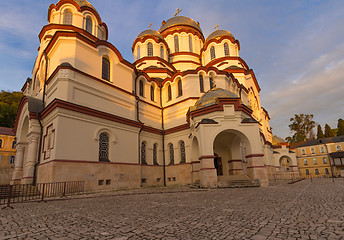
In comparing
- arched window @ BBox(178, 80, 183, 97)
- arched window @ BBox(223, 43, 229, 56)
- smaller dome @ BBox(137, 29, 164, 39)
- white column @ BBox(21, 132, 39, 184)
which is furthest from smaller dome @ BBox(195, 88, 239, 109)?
smaller dome @ BBox(137, 29, 164, 39)

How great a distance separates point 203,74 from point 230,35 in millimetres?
10841

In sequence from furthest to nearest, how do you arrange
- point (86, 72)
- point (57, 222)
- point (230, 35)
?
1. point (230, 35)
2. point (86, 72)
3. point (57, 222)

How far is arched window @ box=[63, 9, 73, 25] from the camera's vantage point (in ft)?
62.6

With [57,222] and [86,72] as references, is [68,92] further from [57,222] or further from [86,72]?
[57,222]

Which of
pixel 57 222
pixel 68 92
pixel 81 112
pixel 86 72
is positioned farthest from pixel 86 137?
pixel 57 222

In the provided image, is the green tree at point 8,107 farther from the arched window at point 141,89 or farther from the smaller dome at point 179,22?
the smaller dome at point 179,22

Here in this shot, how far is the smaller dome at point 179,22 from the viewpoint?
30.3 m

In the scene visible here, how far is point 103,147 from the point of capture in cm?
1557

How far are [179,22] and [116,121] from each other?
824 inches

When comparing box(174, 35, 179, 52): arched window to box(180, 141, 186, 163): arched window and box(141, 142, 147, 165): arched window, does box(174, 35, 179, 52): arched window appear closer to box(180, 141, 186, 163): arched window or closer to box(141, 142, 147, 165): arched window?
box(180, 141, 186, 163): arched window

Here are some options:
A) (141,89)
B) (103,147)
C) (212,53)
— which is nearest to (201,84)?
(141,89)

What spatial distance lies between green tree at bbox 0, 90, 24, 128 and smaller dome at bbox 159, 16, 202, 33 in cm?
3024

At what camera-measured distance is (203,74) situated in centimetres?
2202

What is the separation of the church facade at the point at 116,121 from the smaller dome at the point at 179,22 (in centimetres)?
993
